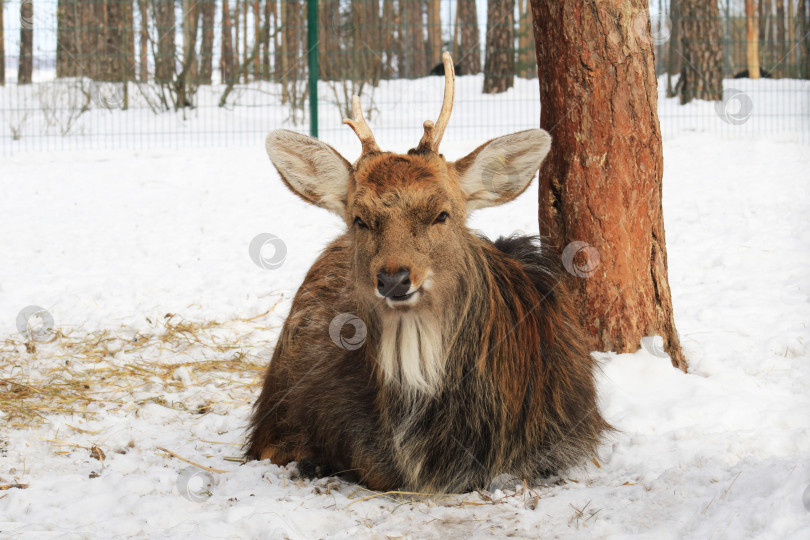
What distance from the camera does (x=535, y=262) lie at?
4035 millimetres

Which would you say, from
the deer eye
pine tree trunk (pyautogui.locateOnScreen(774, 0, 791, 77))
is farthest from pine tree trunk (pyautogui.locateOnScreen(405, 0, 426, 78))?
the deer eye

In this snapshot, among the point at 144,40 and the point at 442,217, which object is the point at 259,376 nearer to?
the point at 442,217

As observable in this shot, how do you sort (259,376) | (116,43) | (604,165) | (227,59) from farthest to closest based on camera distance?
(227,59) → (116,43) → (259,376) → (604,165)

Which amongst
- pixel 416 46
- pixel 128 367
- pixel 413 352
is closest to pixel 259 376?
pixel 128 367

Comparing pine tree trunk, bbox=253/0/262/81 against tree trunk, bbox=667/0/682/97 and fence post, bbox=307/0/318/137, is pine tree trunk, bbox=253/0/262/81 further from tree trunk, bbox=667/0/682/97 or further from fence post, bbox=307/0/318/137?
tree trunk, bbox=667/0/682/97

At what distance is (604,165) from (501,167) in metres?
Answer: 0.77

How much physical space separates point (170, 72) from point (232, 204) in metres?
7.14

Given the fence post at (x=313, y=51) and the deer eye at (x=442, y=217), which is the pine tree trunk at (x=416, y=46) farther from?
the deer eye at (x=442, y=217)

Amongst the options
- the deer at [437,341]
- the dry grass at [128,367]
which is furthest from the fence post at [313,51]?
the deer at [437,341]

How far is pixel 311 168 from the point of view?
12.4 ft

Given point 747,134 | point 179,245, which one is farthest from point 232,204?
point 747,134

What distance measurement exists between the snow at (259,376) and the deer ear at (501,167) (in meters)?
1.21

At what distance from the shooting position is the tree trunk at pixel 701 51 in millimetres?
13617

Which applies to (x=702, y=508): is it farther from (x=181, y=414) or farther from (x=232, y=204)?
(x=232, y=204)
